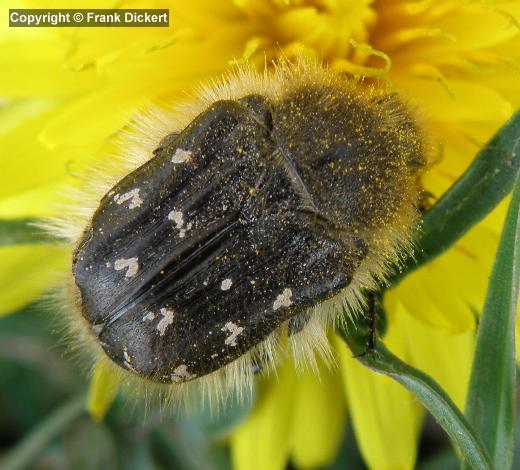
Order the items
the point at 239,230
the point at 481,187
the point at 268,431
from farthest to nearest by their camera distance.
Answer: the point at 268,431, the point at 481,187, the point at 239,230

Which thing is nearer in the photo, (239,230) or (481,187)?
(239,230)

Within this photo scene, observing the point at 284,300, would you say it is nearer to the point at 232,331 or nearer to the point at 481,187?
the point at 232,331

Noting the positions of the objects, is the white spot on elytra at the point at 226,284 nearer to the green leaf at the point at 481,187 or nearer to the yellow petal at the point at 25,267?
the green leaf at the point at 481,187

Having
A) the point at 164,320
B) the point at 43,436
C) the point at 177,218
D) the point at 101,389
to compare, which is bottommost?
the point at 43,436

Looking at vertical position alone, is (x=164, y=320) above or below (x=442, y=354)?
above

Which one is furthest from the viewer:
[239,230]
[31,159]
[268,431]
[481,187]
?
[268,431]

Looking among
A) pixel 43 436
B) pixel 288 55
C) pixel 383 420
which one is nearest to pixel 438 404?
pixel 383 420

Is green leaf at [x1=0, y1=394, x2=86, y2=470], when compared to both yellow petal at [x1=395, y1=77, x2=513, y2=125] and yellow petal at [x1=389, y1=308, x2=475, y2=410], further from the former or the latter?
yellow petal at [x1=395, y1=77, x2=513, y2=125]
